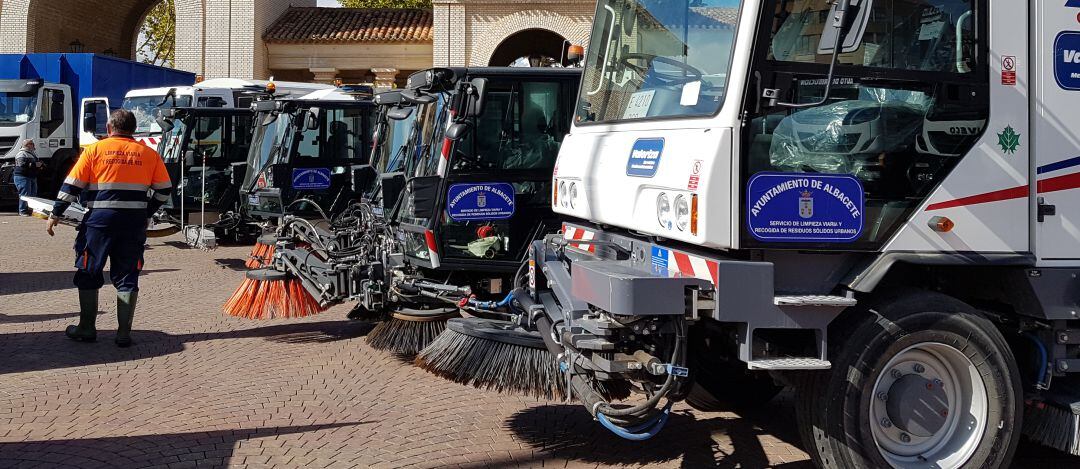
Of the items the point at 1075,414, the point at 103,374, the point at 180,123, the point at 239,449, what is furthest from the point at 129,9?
the point at 1075,414

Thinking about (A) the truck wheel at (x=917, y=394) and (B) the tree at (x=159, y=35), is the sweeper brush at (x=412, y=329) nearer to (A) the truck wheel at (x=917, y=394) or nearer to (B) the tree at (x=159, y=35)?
(A) the truck wheel at (x=917, y=394)

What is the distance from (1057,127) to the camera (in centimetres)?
461

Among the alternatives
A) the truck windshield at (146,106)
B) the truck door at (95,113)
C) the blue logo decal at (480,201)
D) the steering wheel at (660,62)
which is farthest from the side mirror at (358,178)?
the truck door at (95,113)

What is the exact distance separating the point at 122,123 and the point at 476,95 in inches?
122

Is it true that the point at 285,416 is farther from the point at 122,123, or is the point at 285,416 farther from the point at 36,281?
the point at 36,281

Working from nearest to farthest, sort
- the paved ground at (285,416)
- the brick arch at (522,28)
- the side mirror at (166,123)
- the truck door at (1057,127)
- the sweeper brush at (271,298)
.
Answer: the truck door at (1057,127) → the paved ground at (285,416) → the sweeper brush at (271,298) → the side mirror at (166,123) → the brick arch at (522,28)

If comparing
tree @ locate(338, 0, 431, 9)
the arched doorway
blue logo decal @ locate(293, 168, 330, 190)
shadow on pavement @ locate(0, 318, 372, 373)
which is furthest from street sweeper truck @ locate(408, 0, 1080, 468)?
tree @ locate(338, 0, 431, 9)

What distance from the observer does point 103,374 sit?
7.30 meters

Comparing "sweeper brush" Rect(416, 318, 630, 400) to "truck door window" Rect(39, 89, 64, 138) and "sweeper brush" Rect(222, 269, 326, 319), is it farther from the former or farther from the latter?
"truck door window" Rect(39, 89, 64, 138)

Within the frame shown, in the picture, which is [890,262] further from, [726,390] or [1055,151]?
[726,390]

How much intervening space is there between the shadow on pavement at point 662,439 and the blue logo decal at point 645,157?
158 centimetres

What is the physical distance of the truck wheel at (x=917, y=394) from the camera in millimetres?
4406

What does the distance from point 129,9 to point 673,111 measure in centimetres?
3579

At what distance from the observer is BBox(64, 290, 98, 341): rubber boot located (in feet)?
27.0
